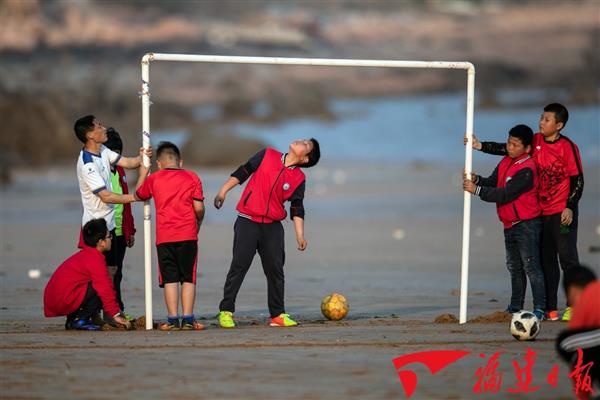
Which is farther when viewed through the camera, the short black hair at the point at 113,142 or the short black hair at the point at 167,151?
the short black hair at the point at 113,142

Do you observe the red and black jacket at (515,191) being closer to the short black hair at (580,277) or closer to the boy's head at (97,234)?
the boy's head at (97,234)

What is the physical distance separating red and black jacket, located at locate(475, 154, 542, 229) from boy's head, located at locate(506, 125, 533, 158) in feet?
0.20

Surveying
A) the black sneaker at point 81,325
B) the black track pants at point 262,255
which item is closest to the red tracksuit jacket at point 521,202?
the black track pants at point 262,255

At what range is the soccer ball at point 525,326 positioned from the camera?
9.41 metres

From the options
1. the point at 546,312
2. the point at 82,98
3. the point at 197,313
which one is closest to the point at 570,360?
the point at 546,312

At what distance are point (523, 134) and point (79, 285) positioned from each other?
3.78 m

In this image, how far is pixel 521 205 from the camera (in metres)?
10.8

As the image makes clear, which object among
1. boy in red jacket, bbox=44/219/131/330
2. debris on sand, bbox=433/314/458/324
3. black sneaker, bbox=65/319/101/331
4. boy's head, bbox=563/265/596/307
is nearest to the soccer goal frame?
debris on sand, bbox=433/314/458/324

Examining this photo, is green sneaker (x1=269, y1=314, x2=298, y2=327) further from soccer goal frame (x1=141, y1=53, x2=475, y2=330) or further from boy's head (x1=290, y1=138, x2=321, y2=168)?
boy's head (x1=290, y1=138, x2=321, y2=168)

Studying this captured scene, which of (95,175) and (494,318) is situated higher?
(95,175)

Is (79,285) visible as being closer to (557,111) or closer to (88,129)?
(88,129)

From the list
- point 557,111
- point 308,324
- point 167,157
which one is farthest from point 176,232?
point 557,111

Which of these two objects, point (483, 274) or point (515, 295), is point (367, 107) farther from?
point (515, 295)

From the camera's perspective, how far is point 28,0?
221 ft
